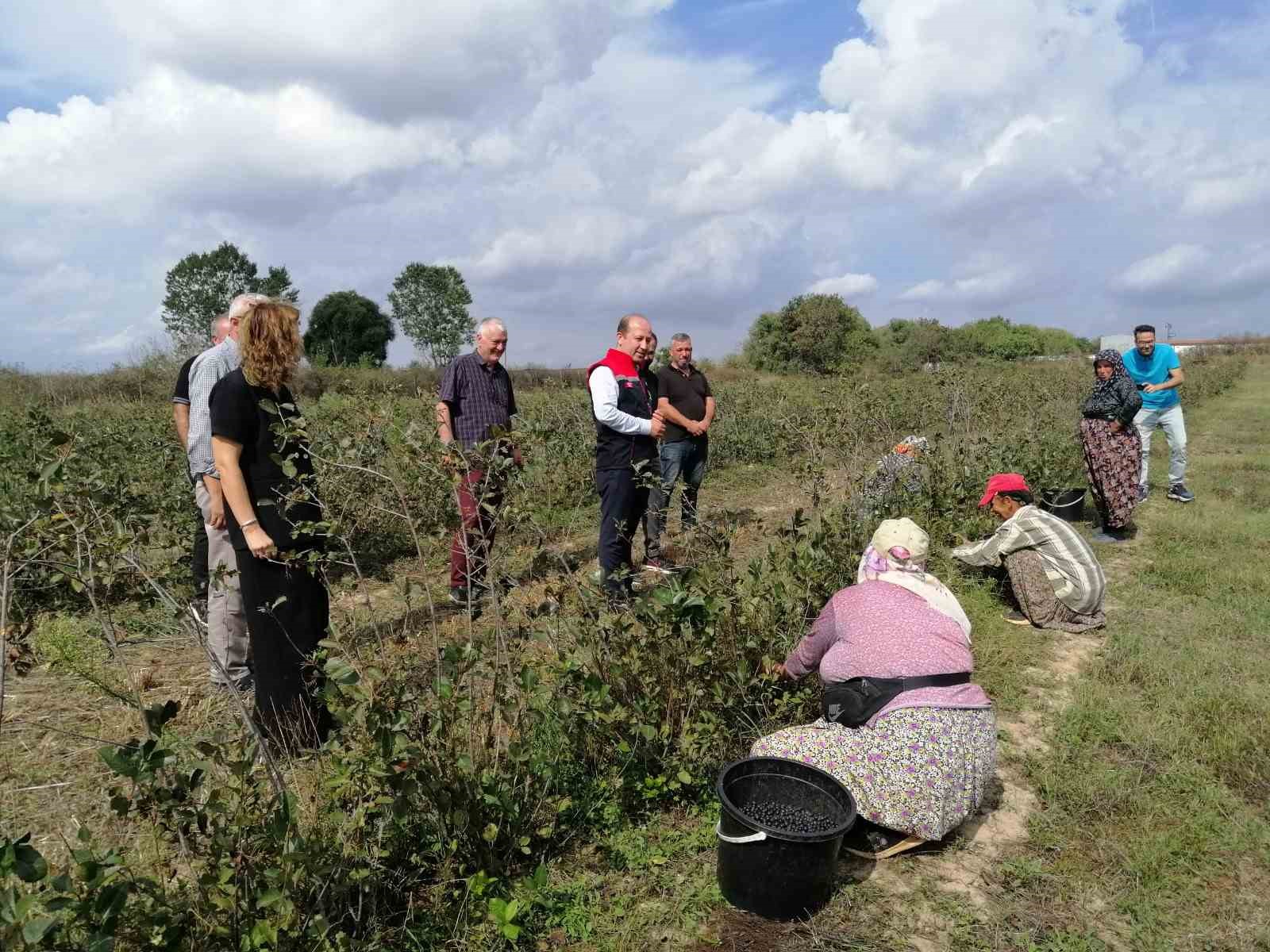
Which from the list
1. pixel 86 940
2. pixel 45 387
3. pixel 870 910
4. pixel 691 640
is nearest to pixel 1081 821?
pixel 870 910

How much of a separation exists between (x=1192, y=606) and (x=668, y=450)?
336 cm

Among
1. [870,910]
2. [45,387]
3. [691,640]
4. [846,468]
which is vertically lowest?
[870,910]

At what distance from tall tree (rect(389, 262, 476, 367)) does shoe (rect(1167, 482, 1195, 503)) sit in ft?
143

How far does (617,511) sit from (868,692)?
191 cm

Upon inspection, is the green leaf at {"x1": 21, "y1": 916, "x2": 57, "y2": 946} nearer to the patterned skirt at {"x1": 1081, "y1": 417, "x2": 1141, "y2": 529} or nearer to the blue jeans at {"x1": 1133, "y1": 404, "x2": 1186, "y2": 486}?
the patterned skirt at {"x1": 1081, "y1": 417, "x2": 1141, "y2": 529}

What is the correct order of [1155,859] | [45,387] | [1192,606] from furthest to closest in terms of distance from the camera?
[45,387], [1192,606], [1155,859]

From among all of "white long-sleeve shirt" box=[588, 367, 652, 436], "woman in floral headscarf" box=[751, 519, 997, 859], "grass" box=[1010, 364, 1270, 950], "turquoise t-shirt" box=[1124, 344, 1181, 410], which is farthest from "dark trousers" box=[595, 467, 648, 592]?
"turquoise t-shirt" box=[1124, 344, 1181, 410]

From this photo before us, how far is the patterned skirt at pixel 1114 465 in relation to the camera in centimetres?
597

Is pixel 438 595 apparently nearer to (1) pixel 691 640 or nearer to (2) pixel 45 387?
(1) pixel 691 640

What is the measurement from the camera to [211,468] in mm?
3168

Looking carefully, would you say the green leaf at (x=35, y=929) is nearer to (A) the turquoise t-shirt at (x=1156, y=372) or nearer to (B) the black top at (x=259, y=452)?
(B) the black top at (x=259, y=452)

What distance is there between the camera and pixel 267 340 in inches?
104

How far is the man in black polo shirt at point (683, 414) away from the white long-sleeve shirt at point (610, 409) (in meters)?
1.24

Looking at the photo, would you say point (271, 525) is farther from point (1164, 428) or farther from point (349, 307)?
point (349, 307)
